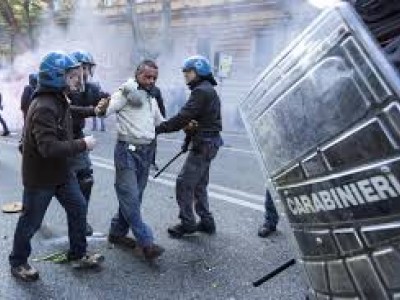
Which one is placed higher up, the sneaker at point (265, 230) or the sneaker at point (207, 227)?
the sneaker at point (207, 227)

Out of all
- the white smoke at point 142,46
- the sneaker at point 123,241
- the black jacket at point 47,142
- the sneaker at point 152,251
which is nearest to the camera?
the black jacket at point 47,142

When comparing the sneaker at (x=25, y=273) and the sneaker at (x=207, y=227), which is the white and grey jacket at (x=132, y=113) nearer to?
the sneaker at (x=207, y=227)

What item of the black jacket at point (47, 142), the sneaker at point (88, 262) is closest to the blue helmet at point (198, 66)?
the black jacket at point (47, 142)

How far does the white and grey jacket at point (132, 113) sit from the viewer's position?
5316 millimetres

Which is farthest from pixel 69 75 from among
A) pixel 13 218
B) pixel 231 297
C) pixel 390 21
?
pixel 390 21

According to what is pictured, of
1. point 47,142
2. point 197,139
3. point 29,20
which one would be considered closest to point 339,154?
point 47,142

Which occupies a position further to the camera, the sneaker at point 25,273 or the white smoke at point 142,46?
the white smoke at point 142,46

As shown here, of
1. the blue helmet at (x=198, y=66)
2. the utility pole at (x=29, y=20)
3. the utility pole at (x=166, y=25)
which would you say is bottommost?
the blue helmet at (x=198, y=66)

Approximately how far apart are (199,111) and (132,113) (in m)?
0.64

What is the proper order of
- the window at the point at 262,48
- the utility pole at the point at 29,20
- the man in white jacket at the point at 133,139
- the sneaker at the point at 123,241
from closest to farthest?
1. the man in white jacket at the point at 133,139
2. the sneaker at the point at 123,241
3. the window at the point at 262,48
4. the utility pole at the point at 29,20

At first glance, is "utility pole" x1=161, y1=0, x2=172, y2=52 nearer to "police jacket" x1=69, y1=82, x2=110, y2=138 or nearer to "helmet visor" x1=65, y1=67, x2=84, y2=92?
"police jacket" x1=69, y1=82, x2=110, y2=138

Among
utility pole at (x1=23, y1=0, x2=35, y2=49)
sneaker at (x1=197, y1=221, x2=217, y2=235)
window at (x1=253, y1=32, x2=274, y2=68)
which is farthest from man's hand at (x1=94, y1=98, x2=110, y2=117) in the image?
utility pole at (x1=23, y1=0, x2=35, y2=49)

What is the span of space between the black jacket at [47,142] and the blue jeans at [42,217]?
0.09 meters

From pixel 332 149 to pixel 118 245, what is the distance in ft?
13.4
